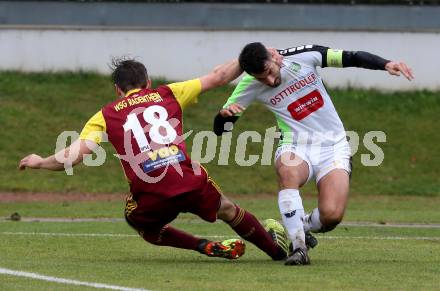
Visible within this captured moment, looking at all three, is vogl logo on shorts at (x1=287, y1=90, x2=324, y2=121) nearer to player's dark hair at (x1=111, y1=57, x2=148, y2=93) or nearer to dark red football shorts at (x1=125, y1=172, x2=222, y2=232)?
dark red football shorts at (x1=125, y1=172, x2=222, y2=232)

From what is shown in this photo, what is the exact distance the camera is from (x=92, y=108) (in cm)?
2884

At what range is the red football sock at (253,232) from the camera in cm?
1163

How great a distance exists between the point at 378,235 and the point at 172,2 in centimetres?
1567

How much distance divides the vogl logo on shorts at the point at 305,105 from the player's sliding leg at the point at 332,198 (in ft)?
2.04

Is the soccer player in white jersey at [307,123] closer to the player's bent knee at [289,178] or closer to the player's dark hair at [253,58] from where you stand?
the player's bent knee at [289,178]

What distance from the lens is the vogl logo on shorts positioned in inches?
463

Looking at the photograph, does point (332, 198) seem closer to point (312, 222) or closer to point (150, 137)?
point (312, 222)

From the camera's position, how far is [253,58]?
36.4ft

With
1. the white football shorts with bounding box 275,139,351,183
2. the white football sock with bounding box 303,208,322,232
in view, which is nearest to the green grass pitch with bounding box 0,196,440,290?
the white football sock with bounding box 303,208,322,232

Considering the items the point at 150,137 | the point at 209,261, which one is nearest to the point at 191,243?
the point at 209,261

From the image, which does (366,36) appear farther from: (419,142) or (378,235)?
(378,235)

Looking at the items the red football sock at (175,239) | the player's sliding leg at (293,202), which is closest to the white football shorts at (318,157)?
the player's sliding leg at (293,202)

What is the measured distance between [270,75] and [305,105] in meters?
0.59

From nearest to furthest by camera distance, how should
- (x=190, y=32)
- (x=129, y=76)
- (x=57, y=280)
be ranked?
(x=57, y=280) < (x=129, y=76) < (x=190, y=32)
